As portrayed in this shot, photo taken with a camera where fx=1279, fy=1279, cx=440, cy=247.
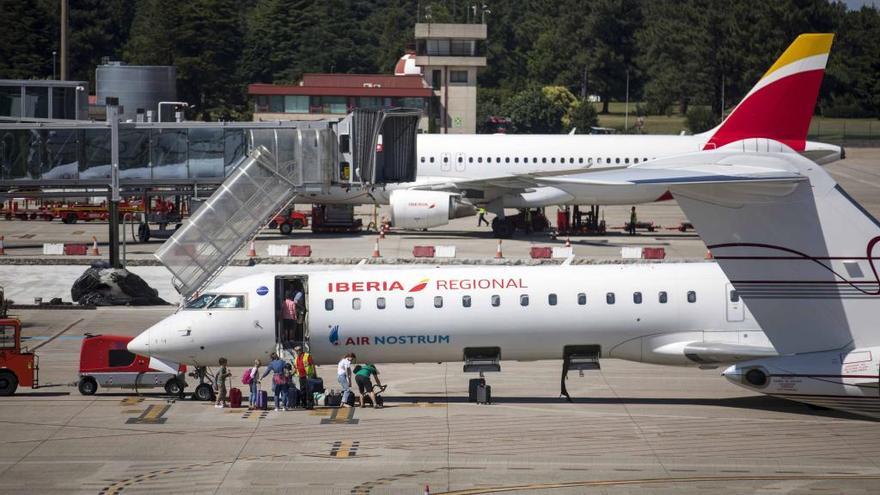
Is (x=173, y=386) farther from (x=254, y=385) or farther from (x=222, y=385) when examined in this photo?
(x=254, y=385)

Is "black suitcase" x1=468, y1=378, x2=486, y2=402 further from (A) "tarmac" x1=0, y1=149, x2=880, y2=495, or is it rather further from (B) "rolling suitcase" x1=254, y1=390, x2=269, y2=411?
(B) "rolling suitcase" x1=254, y1=390, x2=269, y2=411

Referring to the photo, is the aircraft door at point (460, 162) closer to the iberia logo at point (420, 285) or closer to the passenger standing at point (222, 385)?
the iberia logo at point (420, 285)

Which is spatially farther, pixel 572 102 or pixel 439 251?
pixel 572 102

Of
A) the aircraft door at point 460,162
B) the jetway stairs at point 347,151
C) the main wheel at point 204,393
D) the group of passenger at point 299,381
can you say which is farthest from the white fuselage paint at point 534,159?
the group of passenger at point 299,381

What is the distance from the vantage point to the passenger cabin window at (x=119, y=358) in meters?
30.9

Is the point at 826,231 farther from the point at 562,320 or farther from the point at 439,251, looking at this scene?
the point at 439,251

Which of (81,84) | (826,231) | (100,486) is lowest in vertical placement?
(100,486)

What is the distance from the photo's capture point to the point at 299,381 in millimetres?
29734

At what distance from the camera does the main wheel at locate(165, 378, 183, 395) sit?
A: 30797mm

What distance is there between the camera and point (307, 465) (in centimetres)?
2445

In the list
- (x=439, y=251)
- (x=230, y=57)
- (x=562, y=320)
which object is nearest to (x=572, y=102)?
(x=230, y=57)

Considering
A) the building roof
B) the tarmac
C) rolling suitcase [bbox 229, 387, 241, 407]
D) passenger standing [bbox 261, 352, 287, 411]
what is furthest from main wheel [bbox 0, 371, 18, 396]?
the building roof

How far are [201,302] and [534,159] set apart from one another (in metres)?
33.1

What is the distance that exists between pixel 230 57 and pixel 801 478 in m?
129
